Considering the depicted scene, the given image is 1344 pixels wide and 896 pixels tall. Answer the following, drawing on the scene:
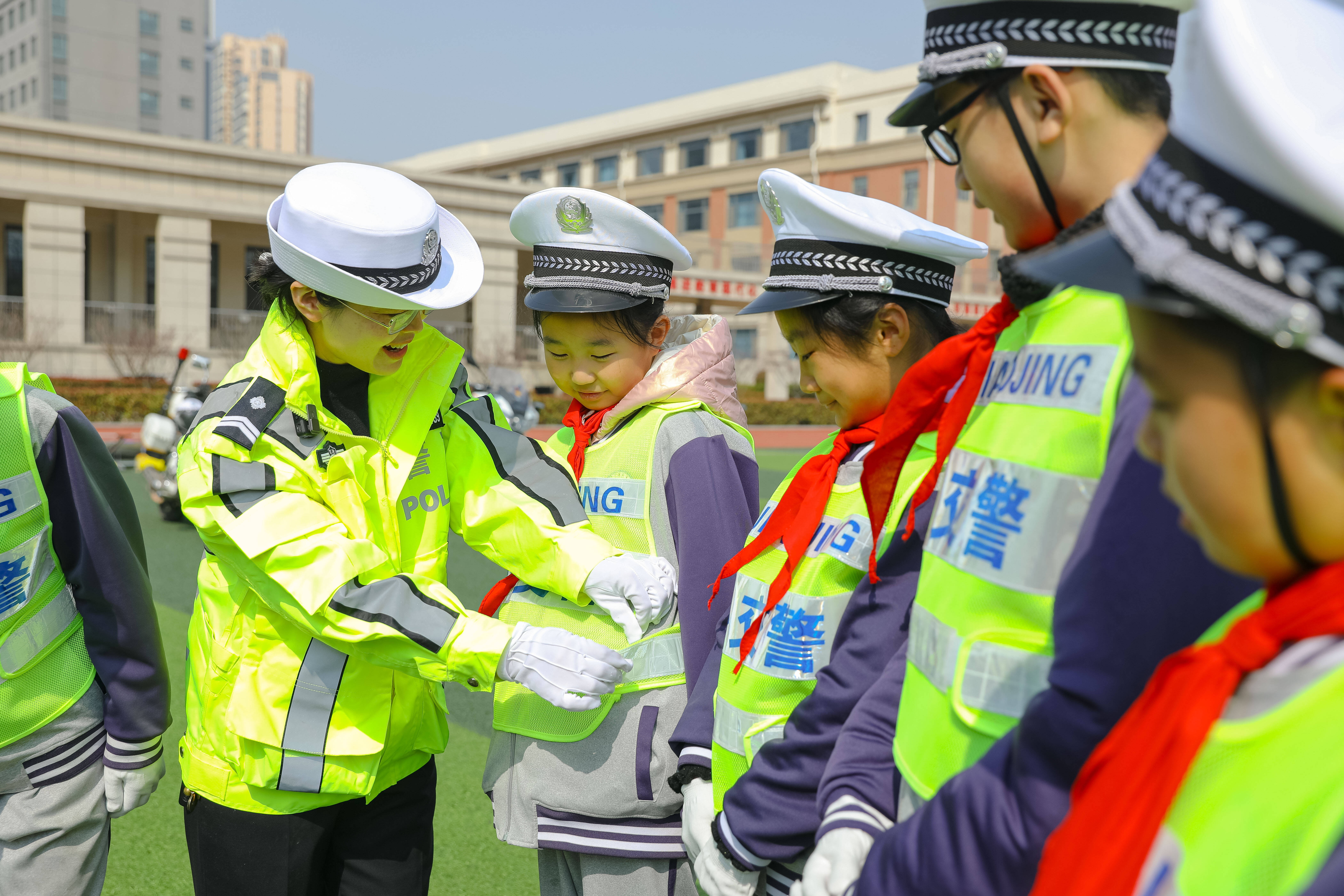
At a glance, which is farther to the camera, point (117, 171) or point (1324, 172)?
point (117, 171)

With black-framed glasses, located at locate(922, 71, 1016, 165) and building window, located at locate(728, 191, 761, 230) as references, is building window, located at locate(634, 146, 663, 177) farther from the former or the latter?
black-framed glasses, located at locate(922, 71, 1016, 165)

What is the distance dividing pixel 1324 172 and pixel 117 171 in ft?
85.8

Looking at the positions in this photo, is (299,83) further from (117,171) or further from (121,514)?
(121,514)

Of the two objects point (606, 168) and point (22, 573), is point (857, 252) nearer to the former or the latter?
point (22, 573)

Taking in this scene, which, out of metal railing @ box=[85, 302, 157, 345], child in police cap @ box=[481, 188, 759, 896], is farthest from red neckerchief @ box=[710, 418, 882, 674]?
metal railing @ box=[85, 302, 157, 345]

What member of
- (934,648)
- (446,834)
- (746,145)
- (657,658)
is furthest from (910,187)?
(934,648)

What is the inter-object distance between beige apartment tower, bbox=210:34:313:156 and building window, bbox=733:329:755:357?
110m

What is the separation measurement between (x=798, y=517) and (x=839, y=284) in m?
0.48

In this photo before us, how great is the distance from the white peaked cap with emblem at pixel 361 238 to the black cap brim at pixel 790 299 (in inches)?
26.5

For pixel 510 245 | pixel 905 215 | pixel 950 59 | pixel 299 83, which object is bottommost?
pixel 510 245

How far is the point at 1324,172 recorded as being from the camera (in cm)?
73

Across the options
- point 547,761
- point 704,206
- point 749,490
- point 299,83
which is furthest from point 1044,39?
point 299,83

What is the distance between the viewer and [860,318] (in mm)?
1978

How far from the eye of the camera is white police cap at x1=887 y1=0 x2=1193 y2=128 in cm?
121
